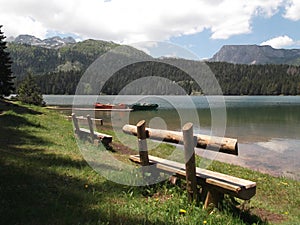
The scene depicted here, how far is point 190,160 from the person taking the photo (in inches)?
222

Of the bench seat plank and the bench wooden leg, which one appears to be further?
the bench wooden leg

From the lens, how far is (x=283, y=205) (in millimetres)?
8578

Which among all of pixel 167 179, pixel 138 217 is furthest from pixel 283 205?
pixel 138 217

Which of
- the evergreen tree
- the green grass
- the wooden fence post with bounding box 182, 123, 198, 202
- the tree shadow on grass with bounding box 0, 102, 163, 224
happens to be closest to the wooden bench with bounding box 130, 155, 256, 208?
→ the wooden fence post with bounding box 182, 123, 198, 202

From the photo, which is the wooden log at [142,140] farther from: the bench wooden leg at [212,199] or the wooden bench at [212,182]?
the bench wooden leg at [212,199]

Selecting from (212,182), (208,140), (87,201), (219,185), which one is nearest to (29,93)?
(87,201)

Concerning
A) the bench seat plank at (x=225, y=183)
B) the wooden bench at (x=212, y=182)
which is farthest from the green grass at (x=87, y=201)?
the bench seat plank at (x=225, y=183)

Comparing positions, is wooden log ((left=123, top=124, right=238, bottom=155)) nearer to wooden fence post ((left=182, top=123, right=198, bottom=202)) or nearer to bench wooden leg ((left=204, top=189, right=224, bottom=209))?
wooden fence post ((left=182, top=123, right=198, bottom=202))

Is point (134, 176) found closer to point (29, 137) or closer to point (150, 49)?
point (150, 49)

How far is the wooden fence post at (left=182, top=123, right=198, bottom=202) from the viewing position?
5.58 metres

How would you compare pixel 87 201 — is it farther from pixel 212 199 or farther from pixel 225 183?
pixel 225 183

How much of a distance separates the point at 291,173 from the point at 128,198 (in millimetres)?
12694

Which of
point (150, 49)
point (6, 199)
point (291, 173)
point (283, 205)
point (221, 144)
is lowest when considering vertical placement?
point (291, 173)

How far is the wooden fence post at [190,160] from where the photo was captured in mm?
5578
